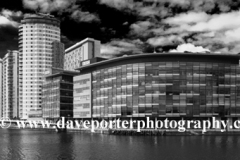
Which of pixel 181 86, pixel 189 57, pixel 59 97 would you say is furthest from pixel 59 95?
pixel 189 57

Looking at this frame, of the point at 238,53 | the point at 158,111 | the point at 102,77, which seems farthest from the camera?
the point at 102,77

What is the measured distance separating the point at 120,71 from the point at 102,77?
11.8 meters

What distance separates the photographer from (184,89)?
111 m

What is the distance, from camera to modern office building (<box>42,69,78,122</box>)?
164 m

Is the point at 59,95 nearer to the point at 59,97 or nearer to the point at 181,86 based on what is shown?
the point at 59,97

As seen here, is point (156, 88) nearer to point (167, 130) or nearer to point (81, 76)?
point (167, 130)

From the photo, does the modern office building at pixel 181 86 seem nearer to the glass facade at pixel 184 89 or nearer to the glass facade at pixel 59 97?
the glass facade at pixel 184 89

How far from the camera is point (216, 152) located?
194 feet

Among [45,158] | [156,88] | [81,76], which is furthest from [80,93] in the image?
[45,158]

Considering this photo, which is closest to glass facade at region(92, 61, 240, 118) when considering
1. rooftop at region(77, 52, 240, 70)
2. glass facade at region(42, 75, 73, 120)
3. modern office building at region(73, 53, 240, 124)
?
modern office building at region(73, 53, 240, 124)

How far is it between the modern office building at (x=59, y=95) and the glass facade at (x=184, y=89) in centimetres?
5874

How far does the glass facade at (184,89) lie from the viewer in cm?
11019

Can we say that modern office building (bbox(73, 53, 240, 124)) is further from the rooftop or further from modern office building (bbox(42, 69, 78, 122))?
modern office building (bbox(42, 69, 78, 122))

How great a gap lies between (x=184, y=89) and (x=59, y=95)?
75.3 metres
